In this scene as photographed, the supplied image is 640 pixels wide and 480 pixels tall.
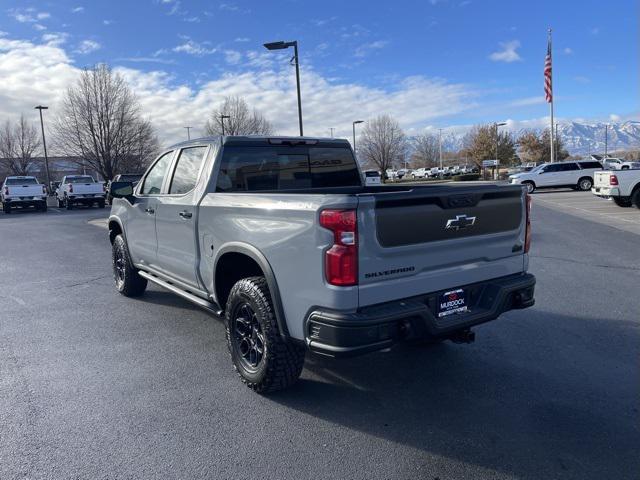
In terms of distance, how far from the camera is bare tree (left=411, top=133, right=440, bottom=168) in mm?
105500

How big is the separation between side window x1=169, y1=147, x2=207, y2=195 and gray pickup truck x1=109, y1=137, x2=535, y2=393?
2 cm

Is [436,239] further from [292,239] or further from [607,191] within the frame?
[607,191]

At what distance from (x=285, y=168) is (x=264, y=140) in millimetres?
354

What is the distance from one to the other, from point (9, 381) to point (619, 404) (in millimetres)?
4720

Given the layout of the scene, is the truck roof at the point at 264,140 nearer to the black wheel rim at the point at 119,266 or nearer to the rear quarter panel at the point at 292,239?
the rear quarter panel at the point at 292,239

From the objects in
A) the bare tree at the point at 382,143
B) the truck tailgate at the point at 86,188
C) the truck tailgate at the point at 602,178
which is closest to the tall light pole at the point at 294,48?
the truck tailgate at the point at 602,178

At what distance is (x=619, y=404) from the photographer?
3506mm

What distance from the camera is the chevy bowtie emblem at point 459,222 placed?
3.43m

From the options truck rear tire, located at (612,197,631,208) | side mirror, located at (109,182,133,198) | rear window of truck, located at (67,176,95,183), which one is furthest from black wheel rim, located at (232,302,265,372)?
rear window of truck, located at (67,176,95,183)

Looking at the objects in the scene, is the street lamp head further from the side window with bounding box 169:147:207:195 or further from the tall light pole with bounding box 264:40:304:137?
the side window with bounding box 169:147:207:195

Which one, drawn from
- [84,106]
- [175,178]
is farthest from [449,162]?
[175,178]

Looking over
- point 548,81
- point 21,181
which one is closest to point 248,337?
point 21,181

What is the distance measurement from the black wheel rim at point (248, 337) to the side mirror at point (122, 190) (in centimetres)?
279

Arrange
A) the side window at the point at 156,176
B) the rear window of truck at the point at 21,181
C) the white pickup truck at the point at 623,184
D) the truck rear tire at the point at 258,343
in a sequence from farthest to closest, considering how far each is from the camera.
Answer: the rear window of truck at the point at 21,181
the white pickup truck at the point at 623,184
the side window at the point at 156,176
the truck rear tire at the point at 258,343
